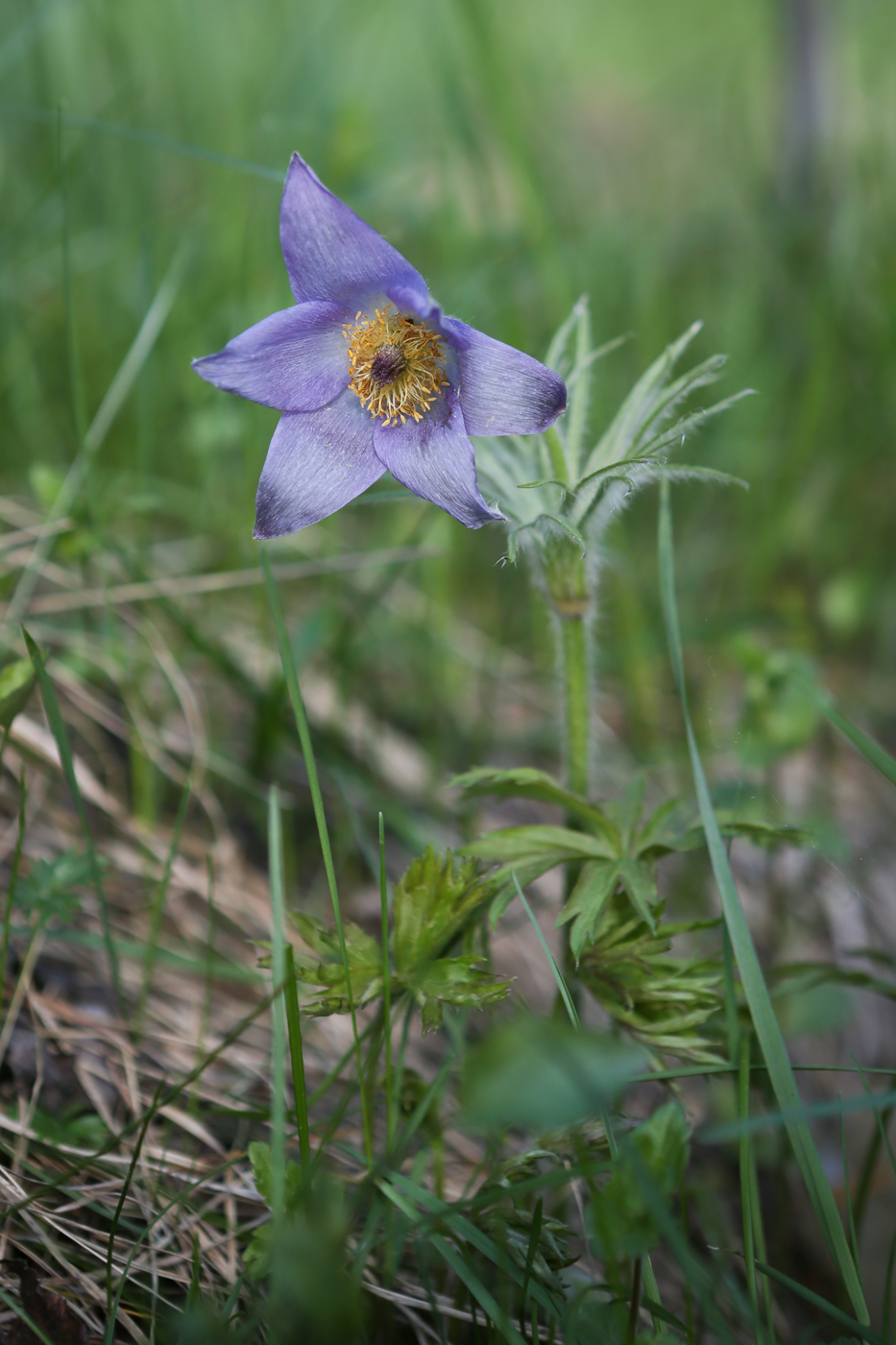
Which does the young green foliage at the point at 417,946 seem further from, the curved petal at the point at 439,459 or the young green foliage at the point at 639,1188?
the curved petal at the point at 439,459

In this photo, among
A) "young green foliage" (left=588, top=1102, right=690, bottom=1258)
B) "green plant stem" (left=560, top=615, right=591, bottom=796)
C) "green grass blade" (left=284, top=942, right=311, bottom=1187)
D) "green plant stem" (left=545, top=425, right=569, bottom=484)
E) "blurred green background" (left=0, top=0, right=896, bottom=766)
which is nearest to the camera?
"young green foliage" (left=588, top=1102, right=690, bottom=1258)

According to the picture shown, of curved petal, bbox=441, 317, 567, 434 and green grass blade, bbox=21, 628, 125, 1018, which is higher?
curved petal, bbox=441, 317, 567, 434

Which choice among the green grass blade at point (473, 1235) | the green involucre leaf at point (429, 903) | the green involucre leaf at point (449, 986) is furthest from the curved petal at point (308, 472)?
the green grass blade at point (473, 1235)

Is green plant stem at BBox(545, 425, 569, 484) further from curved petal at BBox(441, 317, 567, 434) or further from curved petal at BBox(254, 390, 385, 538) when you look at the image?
curved petal at BBox(254, 390, 385, 538)

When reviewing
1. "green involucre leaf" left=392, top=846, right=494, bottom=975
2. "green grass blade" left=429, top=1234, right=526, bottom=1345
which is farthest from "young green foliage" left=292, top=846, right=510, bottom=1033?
"green grass blade" left=429, top=1234, right=526, bottom=1345

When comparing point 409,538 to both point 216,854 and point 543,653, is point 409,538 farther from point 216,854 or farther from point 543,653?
point 216,854

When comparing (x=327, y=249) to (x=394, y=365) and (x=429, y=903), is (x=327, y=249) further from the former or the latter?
(x=429, y=903)
